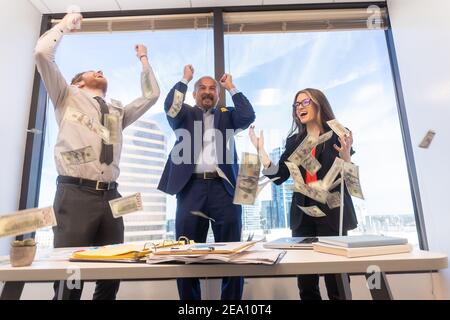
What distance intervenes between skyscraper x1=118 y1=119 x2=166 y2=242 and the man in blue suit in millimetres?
511

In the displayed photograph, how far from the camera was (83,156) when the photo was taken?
1.27m

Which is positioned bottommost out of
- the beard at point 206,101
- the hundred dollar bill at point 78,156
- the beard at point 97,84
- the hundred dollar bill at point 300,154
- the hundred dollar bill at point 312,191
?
the hundred dollar bill at point 312,191

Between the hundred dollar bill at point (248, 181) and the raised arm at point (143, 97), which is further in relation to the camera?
the raised arm at point (143, 97)

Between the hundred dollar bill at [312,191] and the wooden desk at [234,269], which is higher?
the hundred dollar bill at [312,191]

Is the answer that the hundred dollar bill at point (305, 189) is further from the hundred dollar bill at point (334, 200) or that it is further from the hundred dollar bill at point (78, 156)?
the hundred dollar bill at point (78, 156)

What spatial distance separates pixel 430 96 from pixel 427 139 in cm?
28

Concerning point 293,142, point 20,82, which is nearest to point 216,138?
point 293,142

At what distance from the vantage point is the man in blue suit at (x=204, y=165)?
4.88 feet

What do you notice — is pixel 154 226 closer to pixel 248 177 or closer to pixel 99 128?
pixel 99 128

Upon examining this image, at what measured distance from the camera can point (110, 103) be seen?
1.60m

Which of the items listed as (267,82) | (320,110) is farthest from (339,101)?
(320,110)

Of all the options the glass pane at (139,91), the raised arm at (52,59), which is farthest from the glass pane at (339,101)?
the raised arm at (52,59)

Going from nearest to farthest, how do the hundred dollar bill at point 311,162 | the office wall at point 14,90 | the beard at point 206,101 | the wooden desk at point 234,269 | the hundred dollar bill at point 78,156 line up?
the wooden desk at point 234,269 < the hundred dollar bill at point 311,162 < the hundred dollar bill at point 78,156 < the beard at point 206,101 < the office wall at point 14,90

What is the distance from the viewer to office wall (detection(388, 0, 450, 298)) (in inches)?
66.3
